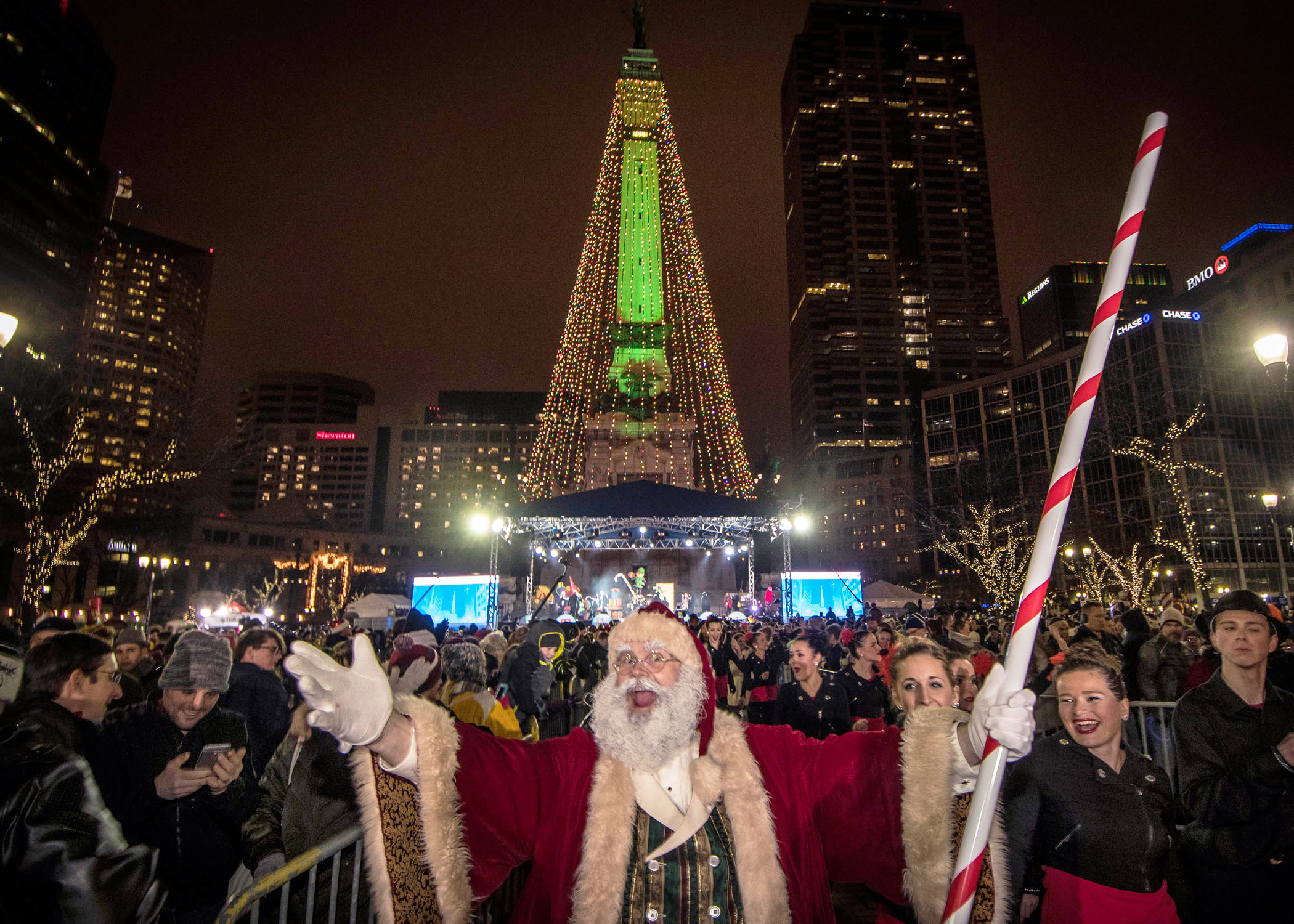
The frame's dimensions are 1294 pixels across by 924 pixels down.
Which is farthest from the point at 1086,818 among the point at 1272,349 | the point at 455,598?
the point at 455,598

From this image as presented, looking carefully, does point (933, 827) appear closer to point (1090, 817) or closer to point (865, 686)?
point (1090, 817)

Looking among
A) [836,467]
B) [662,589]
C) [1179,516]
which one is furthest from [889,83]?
[662,589]

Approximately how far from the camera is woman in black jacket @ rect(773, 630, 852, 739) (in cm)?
530

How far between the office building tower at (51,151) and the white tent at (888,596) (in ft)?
239

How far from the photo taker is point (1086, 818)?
291cm

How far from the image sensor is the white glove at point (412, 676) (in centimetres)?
451

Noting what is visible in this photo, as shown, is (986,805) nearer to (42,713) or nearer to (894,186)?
(42,713)

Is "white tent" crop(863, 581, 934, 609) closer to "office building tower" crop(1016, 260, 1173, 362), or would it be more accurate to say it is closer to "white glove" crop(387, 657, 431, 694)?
"white glove" crop(387, 657, 431, 694)

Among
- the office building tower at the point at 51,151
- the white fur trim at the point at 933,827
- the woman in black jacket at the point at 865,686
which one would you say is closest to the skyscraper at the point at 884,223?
the office building tower at the point at 51,151

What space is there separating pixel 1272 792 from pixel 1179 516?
2431 inches

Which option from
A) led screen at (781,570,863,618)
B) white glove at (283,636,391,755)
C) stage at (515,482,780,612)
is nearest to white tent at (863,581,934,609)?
led screen at (781,570,863,618)

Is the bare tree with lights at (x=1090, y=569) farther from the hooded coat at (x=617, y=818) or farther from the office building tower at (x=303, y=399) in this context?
the office building tower at (x=303, y=399)

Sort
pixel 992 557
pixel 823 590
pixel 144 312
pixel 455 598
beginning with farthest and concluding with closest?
pixel 144 312, pixel 823 590, pixel 992 557, pixel 455 598

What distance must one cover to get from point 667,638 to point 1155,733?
15.5ft
